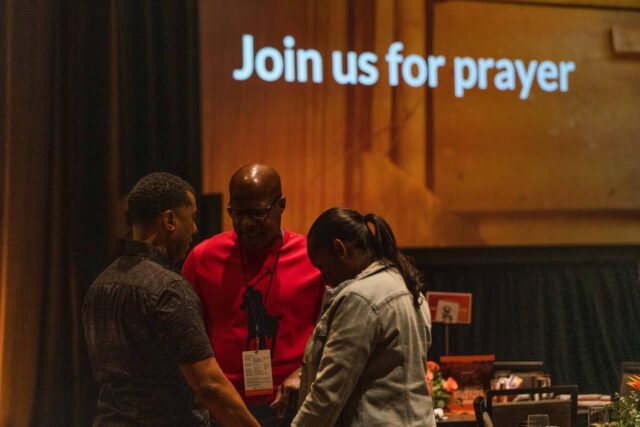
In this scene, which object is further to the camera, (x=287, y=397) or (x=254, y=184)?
(x=254, y=184)

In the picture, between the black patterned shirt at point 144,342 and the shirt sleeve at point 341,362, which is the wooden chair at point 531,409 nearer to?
the shirt sleeve at point 341,362

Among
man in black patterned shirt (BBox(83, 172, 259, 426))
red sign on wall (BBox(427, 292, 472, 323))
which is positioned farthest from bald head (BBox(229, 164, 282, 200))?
red sign on wall (BBox(427, 292, 472, 323))

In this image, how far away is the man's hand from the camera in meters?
2.45

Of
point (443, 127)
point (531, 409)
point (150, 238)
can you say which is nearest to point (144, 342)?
point (150, 238)

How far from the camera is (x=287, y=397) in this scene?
2.46 meters

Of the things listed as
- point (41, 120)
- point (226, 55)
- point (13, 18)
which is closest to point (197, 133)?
point (226, 55)

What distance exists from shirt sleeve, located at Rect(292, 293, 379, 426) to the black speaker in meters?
3.01

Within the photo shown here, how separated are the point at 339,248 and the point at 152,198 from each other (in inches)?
20.8

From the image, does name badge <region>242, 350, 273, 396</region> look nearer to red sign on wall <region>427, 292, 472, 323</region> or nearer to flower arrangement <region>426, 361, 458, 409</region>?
flower arrangement <region>426, 361, 458, 409</region>

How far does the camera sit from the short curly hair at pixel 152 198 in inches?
91.7

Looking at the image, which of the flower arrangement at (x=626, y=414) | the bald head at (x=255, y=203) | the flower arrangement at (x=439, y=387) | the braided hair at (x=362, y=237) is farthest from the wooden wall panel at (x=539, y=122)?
the braided hair at (x=362, y=237)

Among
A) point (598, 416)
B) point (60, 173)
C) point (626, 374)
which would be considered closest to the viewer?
point (598, 416)

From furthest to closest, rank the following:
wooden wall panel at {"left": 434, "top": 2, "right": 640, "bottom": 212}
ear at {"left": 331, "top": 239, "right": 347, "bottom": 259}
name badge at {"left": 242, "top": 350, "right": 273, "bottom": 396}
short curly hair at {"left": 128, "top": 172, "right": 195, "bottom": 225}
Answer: wooden wall panel at {"left": 434, "top": 2, "right": 640, "bottom": 212}
name badge at {"left": 242, "top": 350, "right": 273, "bottom": 396}
short curly hair at {"left": 128, "top": 172, "right": 195, "bottom": 225}
ear at {"left": 331, "top": 239, "right": 347, "bottom": 259}

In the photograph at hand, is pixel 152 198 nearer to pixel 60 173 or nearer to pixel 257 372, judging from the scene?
pixel 257 372
